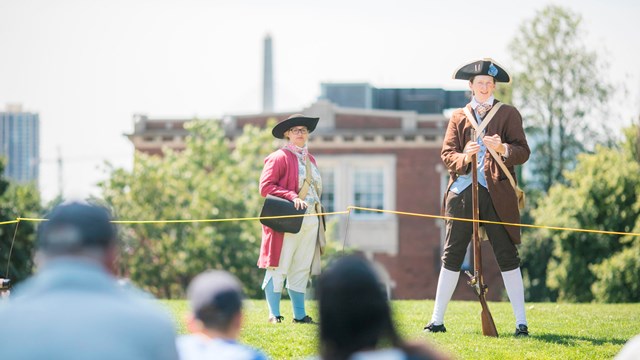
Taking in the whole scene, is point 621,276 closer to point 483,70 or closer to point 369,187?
point 369,187

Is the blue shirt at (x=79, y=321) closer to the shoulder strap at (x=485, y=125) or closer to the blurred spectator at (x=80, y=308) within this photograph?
the blurred spectator at (x=80, y=308)

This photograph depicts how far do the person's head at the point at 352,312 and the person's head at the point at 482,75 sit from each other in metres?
6.60

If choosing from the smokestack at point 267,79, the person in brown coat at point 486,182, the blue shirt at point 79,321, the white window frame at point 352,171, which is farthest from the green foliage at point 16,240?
the smokestack at point 267,79

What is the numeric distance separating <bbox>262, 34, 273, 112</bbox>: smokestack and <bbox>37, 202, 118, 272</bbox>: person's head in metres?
61.9

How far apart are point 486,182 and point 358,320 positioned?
258 inches

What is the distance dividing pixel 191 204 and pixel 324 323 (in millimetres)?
35239

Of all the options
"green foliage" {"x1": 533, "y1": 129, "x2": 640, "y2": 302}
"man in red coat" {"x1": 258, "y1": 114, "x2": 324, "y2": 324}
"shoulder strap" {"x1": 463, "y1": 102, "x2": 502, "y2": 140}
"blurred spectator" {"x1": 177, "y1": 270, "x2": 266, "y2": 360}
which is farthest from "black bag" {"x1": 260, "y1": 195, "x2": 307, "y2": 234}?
"green foliage" {"x1": 533, "y1": 129, "x2": 640, "y2": 302}

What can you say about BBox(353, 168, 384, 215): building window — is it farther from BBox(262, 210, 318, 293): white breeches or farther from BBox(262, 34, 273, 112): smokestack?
BBox(262, 210, 318, 293): white breeches

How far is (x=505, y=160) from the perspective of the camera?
37.3ft

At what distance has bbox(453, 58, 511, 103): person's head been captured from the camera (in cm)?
1150

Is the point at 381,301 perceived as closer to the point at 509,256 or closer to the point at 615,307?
the point at 509,256

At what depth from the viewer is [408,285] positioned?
47969mm

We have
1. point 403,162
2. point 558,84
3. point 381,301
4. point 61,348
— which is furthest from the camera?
point 558,84

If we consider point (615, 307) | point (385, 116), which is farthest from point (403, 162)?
point (615, 307)
